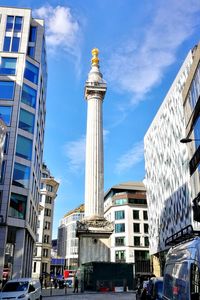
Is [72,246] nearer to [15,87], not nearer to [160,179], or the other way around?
[160,179]

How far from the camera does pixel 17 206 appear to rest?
133ft

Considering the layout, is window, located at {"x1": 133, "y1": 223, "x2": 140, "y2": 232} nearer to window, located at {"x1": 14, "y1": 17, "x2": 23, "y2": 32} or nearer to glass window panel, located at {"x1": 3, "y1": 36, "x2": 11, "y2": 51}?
glass window panel, located at {"x1": 3, "y1": 36, "x2": 11, "y2": 51}

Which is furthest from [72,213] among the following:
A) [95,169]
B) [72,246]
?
[95,169]

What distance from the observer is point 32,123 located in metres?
46.2

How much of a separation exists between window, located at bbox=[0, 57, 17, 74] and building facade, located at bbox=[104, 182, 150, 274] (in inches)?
2059

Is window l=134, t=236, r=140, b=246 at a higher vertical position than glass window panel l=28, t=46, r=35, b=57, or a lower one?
lower

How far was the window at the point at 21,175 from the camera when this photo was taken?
4128 cm

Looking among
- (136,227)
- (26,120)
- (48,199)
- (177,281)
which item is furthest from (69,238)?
(177,281)

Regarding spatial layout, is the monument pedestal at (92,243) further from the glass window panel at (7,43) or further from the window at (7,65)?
the glass window panel at (7,43)

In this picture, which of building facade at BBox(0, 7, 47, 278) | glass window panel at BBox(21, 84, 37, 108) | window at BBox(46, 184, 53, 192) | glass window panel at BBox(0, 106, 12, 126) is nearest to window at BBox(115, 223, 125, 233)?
window at BBox(46, 184, 53, 192)

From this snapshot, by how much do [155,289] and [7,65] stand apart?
37.6 m

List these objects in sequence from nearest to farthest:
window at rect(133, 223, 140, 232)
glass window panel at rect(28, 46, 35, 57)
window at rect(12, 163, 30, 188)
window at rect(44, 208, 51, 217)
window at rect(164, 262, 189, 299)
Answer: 1. window at rect(164, 262, 189, 299)
2. window at rect(12, 163, 30, 188)
3. glass window panel at rect(28, 46, 35, 57)
4. window at rect(133, 223, 140, 232)
5. window at rect(44, 208, 51, 217)

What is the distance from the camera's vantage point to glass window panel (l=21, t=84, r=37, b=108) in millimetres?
45688

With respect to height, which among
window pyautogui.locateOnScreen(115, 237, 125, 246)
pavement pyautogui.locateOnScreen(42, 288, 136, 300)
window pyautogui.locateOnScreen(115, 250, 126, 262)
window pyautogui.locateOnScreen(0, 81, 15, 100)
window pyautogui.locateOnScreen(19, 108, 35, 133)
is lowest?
pavement pyautogui.locateOnScreen(42, 288, 136, 300)
